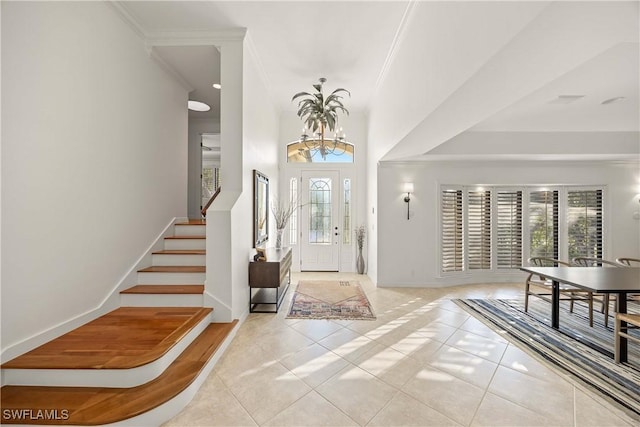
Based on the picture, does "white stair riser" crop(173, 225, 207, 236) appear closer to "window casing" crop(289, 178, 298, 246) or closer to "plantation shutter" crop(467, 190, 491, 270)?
"window casing" crop(289, 178, 298, 246)

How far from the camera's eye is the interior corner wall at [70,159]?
214 centimetres

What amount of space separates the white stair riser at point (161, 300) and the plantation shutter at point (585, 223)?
7156 millimetres

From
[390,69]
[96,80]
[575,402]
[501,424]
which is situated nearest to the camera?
[501,424]

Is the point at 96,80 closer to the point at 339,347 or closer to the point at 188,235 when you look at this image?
the point at 188,235

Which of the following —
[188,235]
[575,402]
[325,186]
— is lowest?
[575,402]

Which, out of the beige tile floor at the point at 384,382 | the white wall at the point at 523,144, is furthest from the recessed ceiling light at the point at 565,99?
the beige tile floor at the point at 384,382

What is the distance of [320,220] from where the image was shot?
691 cm

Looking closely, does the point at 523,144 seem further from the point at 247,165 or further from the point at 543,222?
the point at 247,165

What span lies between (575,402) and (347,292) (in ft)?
10.9

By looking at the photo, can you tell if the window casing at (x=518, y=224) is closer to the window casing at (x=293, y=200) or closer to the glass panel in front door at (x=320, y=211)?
the glass panel in front door at (x=320, y=211)

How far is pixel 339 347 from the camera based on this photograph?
3043 mm

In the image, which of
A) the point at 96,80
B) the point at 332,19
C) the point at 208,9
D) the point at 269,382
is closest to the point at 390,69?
the point at 332,19

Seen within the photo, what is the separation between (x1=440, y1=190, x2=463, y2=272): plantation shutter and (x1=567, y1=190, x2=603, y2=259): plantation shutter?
232 cm

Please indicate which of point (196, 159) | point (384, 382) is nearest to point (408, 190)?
point (384, 382)
